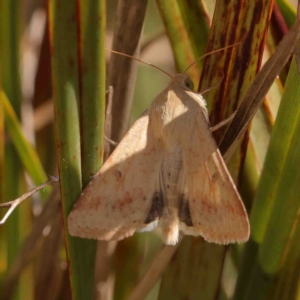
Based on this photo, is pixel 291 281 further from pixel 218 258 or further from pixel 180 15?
pixel 180 15

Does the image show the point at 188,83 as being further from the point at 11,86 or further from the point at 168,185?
the point at 11,86

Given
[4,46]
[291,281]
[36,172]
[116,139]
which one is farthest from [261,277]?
[4,46]

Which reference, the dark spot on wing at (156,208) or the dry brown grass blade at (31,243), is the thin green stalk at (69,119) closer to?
the dark spot on wing at (156,208)

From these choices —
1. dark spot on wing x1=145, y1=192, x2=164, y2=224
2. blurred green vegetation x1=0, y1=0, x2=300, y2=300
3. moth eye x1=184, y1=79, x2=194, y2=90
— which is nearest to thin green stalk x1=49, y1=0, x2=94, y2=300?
blurred green vegetation x1=0, y1=0, x2=300, y2=300

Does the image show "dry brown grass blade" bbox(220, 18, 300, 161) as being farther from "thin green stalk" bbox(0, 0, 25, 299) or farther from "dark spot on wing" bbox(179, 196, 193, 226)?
"thin green stalk" bbox(0, 0, 25, 299)

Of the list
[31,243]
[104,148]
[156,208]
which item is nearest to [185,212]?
[156,208]

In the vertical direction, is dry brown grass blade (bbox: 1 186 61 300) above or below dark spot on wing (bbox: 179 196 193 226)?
below

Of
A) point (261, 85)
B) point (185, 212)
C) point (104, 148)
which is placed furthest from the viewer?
point (104, 148)
